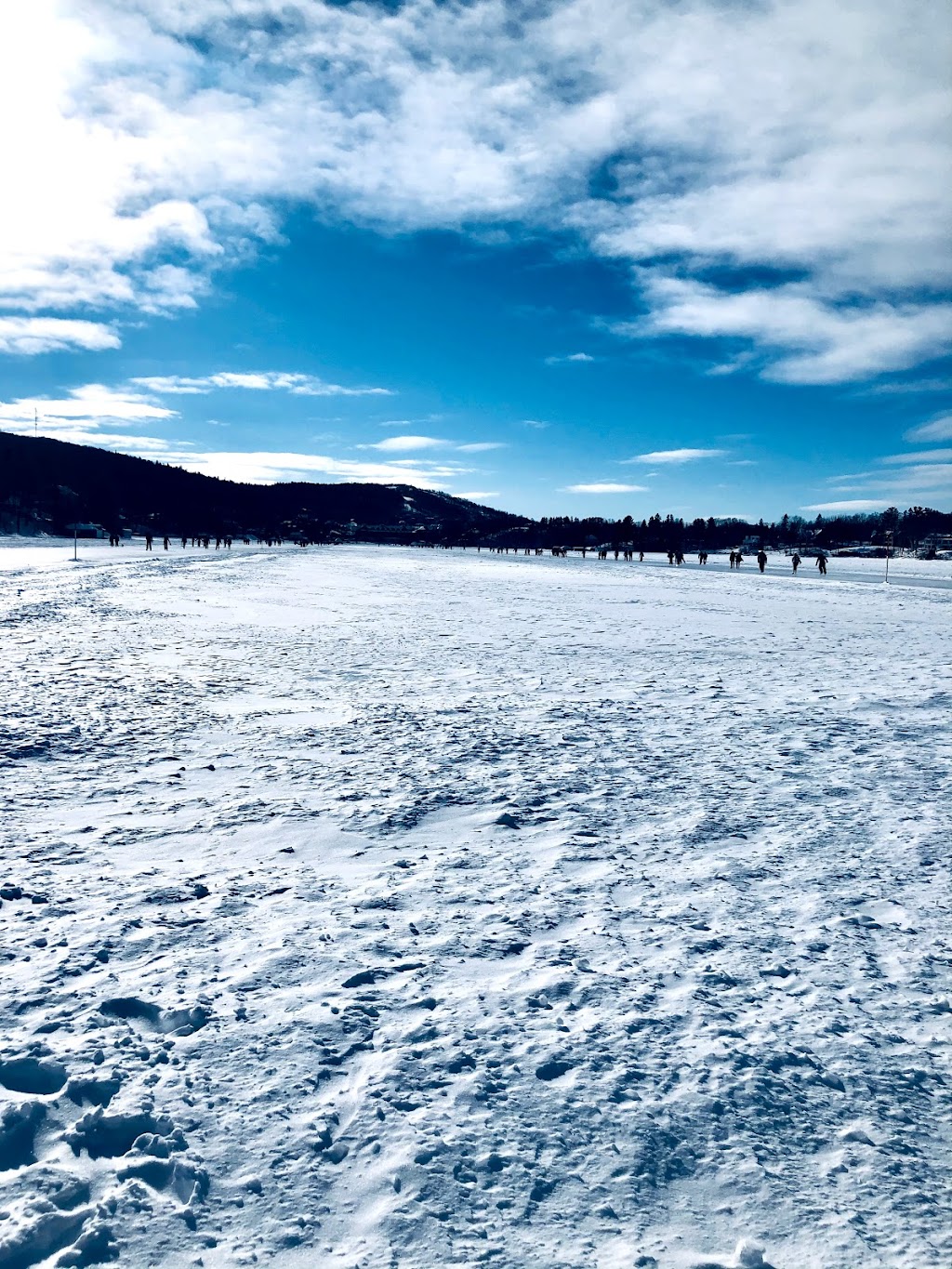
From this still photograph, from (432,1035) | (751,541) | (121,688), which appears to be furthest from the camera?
(751,541)

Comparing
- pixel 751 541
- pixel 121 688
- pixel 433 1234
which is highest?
pixel 751 541

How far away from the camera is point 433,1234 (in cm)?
220

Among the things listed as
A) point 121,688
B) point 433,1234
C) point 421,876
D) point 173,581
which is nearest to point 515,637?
point 121,688

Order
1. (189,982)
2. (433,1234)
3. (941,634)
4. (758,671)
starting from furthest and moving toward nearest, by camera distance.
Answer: (941,634), (758,671), (189,982), (433,1234)

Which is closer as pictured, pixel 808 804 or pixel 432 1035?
pixel 432 1035

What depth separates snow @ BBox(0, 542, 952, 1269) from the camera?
2277 mm

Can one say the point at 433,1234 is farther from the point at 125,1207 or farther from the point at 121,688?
the point at 121,688

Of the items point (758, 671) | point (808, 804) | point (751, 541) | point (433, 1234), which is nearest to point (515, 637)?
point (758, 671)

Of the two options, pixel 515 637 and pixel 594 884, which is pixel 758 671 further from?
pixel 594 884

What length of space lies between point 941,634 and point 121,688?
53.8ft

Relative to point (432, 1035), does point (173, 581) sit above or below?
above

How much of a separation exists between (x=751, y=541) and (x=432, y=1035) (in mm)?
174211

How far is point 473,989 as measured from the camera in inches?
131

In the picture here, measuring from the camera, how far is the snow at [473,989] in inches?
89.7
